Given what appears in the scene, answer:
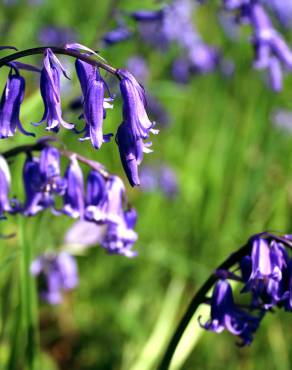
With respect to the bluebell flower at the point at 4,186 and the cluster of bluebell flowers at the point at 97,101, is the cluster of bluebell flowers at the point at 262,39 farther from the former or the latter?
the cluster of bluebell flowers at the point at 97,101

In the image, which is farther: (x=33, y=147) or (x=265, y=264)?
(x=33, y=147)

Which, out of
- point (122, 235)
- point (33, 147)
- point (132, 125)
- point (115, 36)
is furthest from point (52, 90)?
point (115, 36)

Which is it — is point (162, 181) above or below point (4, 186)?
below

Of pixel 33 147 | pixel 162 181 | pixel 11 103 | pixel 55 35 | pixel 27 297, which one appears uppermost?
pixel 55 35

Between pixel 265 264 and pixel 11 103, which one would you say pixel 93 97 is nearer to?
pixel 11 103

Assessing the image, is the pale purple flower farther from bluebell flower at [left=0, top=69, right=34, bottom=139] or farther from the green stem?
bluebell flower at [left=0, top=69, right=34, bottom=139]

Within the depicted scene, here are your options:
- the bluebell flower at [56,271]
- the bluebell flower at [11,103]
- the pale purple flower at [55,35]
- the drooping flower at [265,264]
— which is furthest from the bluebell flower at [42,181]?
the pale purple flower at [55,35]

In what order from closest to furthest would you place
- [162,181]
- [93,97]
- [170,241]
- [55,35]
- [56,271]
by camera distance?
[93,97] < [56,271] < [170,241] < [162,181] < [55,35]
